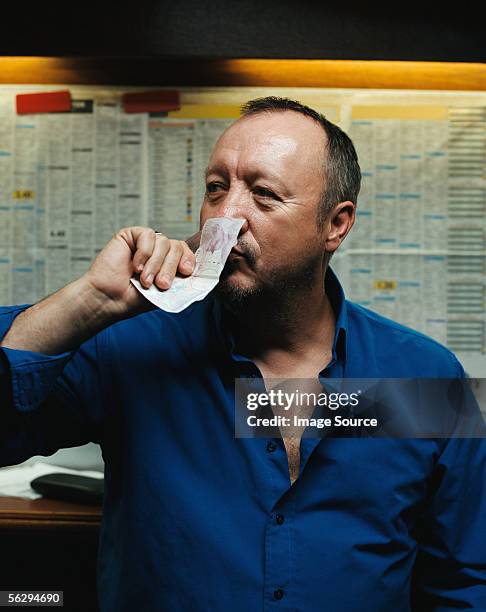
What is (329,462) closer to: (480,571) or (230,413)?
(230,413)

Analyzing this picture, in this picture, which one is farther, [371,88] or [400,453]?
[371,88]

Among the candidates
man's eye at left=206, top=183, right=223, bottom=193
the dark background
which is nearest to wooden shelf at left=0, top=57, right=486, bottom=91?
the dark background

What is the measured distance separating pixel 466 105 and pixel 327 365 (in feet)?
2.89

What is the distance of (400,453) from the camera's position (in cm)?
95

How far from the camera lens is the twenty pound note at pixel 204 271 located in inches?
33.1

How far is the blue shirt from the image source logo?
0.05ft

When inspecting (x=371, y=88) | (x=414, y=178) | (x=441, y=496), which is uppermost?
(x=371, y=88)

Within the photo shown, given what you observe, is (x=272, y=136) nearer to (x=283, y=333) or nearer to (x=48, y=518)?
(x=283, y=333)

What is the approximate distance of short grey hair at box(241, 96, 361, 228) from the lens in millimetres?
1067

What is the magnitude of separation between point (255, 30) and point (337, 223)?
0.52 metres

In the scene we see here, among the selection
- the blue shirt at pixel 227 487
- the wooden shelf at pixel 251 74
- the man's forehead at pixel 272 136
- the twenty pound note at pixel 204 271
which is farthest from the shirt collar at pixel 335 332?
the wooden shelf at pixel 251 74

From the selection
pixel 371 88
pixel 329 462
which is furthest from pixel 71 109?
pixel 329 462

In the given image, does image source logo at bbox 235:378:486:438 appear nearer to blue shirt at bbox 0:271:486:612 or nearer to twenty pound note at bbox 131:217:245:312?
blue shirt at bbox 0:271:486:612

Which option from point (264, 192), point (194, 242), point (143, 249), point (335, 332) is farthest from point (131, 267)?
point (335, 332)
